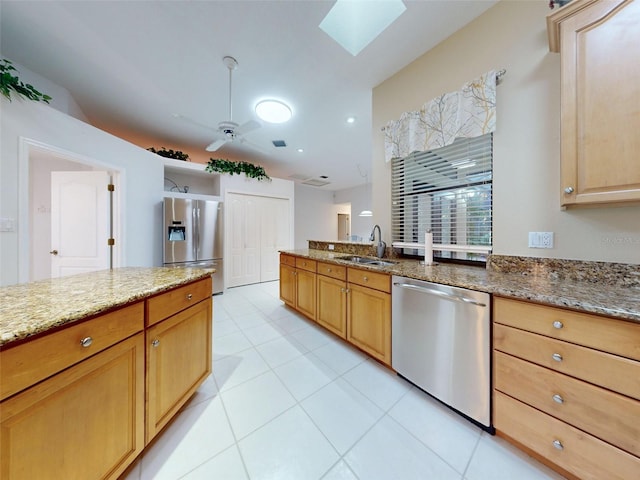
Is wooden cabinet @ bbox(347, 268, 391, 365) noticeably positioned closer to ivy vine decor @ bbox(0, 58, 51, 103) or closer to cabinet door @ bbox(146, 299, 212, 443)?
cabinet door @ bbox(146, 299, 212, 443)

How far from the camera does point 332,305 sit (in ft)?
7.70

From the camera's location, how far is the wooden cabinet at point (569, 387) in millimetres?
868

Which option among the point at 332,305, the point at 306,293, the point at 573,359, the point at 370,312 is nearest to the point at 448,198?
the point at 370,312

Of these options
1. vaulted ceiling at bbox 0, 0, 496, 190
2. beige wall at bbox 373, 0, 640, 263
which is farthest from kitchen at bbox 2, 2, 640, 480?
vaulted ceiling at bbox 0, 0, 496, 190

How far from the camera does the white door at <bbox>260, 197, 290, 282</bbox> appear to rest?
5084 mm

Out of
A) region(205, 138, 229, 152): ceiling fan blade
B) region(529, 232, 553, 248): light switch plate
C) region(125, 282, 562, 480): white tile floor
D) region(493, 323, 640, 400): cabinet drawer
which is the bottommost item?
region(125, 282, 562, 480): white tile floor

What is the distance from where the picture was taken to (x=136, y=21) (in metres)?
1.79

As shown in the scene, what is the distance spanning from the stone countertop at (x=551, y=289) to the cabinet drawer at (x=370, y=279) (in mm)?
112

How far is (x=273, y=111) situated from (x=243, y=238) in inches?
105

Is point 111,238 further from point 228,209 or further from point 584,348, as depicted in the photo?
point 584,348

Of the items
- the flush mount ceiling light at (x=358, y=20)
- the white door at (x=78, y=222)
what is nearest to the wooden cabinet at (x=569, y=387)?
the flush mount ceiling light at (x=358, y=20)

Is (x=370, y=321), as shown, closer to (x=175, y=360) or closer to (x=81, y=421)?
(x=175, y=360)

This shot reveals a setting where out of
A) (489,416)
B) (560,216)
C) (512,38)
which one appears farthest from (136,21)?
(489,416)

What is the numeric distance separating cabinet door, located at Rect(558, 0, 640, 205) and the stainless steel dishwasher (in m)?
0.80
